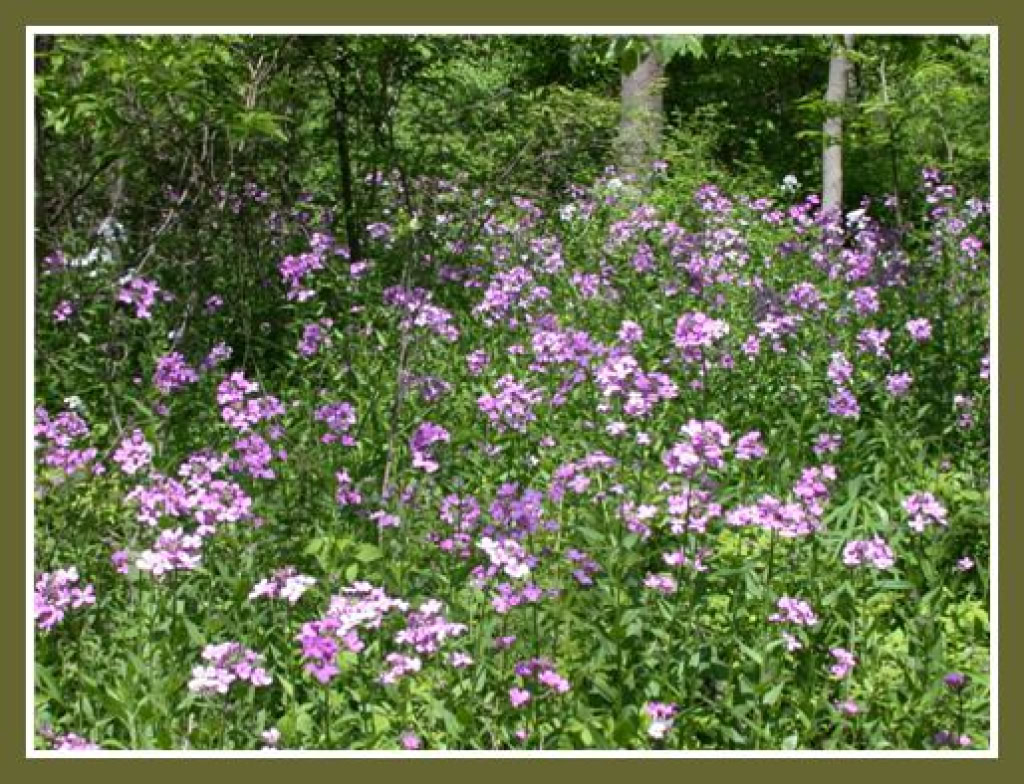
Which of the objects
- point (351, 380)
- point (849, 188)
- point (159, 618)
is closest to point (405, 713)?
point (159, 618)

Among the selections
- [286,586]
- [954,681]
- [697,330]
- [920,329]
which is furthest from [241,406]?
[920,329]

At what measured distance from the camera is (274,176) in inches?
257

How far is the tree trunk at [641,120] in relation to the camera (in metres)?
9.27

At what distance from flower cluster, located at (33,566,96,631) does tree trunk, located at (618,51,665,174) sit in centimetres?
611

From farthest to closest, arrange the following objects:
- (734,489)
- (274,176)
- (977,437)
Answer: (274,176)
(977,437)
(734,489)

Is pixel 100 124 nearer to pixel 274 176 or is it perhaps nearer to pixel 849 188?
pixel 274 176

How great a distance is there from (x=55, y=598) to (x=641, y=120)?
23.3 feet

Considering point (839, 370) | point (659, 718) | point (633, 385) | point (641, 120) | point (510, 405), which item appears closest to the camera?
point (659, 718)

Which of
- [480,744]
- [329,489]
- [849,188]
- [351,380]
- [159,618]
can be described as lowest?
[480,744]

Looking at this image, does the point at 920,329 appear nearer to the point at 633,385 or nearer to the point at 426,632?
the point at 633,385

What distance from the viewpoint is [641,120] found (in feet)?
30.4

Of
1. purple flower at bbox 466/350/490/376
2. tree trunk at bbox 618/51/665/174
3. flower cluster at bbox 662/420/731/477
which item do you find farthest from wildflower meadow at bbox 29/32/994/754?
tree trunk at bbox 618/51/665/174

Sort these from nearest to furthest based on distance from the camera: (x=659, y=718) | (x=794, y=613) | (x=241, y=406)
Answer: (x=659, y=718)
(x=794, y=613)
(x=241, y=406)

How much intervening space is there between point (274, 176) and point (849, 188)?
9001 millimetres
